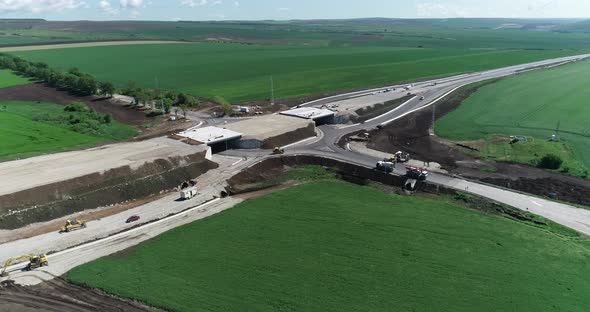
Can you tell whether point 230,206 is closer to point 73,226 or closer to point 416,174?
point 73,226

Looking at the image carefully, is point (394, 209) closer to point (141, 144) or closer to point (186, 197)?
point (186, 197)

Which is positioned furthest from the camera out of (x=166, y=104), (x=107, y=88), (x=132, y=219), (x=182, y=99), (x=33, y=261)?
(x=107, y=88)

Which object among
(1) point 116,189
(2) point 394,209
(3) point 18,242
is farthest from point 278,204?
(3) point 18,242

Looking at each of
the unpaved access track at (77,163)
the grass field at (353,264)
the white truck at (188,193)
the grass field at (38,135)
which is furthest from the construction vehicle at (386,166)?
the grass field at (38,135)

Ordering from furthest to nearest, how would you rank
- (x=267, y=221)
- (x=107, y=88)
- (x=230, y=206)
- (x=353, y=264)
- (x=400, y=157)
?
1. (x=107, y=88)
2. (x=400, y=157)
3. (x=230, y=206)
4. (x=267, y=221)
5. (x=353, y=264)

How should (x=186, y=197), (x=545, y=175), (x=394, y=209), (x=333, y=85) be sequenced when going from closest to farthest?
1. (x=394, y=209)
2. (x=186, y=197)
3. (x=545, y=175)
4. (x=333, y=85)

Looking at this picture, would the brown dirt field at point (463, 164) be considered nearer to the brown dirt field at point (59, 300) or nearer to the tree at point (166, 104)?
the tree at point (166, 104)

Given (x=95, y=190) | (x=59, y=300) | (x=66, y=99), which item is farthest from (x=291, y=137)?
(x=66, y=99)
